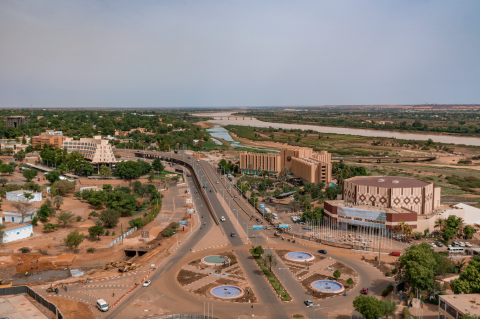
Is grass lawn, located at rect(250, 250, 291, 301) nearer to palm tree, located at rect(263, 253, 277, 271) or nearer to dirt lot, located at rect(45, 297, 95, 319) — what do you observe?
palm tree, located at rect(263, 253, 277, 271)

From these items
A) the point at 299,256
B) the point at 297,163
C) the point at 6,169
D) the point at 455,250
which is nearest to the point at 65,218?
the point at 299,256

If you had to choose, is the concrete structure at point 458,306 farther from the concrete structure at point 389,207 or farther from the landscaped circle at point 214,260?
the concrete structure at point 389,207

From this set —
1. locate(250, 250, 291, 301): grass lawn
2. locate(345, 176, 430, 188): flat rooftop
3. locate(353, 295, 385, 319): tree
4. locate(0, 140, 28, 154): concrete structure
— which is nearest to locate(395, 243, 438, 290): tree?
locate(353, 295, 385, 319): tree

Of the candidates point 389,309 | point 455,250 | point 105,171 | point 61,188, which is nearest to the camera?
point 389,309

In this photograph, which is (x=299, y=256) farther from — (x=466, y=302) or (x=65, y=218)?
(x=65, y=218)

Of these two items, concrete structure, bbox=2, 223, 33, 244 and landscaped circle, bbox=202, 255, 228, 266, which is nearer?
landscaped circle, bbox=202, 255, 228, 266
